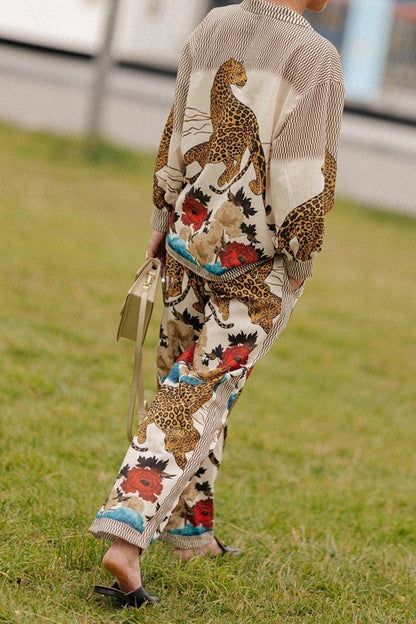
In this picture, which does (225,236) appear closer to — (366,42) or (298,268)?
(298,268)

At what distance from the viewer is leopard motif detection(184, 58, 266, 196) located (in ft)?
9.11

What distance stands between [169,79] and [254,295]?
11.3 meters

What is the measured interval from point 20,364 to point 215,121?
2599 mm

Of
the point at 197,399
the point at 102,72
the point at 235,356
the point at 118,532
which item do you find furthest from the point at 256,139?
the point at 102,72

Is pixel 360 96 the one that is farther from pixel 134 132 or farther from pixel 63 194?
pixel 63 194

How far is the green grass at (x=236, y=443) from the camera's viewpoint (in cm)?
304

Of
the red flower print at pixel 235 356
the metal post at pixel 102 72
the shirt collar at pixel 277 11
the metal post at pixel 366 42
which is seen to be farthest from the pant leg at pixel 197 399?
the metal post at pixel 366 42

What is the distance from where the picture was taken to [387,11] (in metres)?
13.2

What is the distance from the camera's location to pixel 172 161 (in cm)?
298

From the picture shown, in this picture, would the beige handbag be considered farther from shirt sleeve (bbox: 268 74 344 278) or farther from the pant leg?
shirt sleeve (bbox: 268 74 344 278)

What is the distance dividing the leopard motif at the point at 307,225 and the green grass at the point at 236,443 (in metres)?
1.00

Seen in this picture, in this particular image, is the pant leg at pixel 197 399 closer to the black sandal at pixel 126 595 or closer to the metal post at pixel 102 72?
the black sandal at pixel 126 595

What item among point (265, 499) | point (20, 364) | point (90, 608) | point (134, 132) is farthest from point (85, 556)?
point (134, 132)

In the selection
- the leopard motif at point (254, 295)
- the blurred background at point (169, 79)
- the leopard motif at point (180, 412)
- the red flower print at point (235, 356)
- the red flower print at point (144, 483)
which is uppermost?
the leopard motif at point (254, 295)
